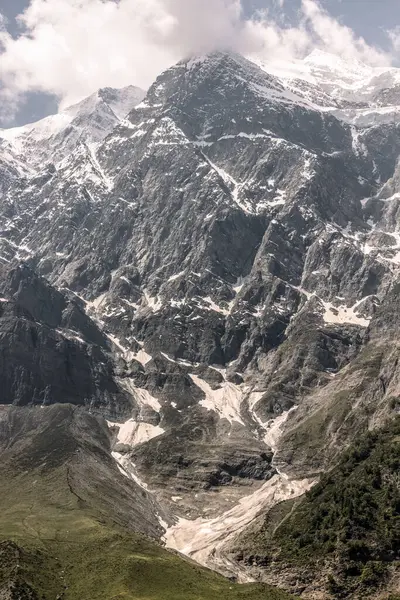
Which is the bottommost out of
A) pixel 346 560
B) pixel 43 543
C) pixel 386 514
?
pixel 43 543

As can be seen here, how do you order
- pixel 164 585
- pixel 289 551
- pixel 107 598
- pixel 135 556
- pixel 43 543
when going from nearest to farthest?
pixel 107 598 < pixel 164 585 < pixel 135 556 < pixel 43 543 < pixel 289 551

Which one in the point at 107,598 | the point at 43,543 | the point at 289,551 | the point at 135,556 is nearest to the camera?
the point at 107,598

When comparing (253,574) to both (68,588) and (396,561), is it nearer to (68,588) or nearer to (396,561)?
(396,561)

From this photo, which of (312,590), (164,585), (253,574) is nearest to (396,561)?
(312,590)

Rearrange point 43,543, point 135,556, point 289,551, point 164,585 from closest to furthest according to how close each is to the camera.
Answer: point 164,585 < point 135,556 < point 43,543 < point 289,551

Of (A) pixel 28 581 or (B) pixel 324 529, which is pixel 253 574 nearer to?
(B) pixel 324 529

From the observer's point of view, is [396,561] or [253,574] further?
[253,574]

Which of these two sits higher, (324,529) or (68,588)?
(324,529)

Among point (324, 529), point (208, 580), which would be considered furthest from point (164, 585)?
point (324, 529)

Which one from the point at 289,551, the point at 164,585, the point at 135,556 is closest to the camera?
the point at 164,585
